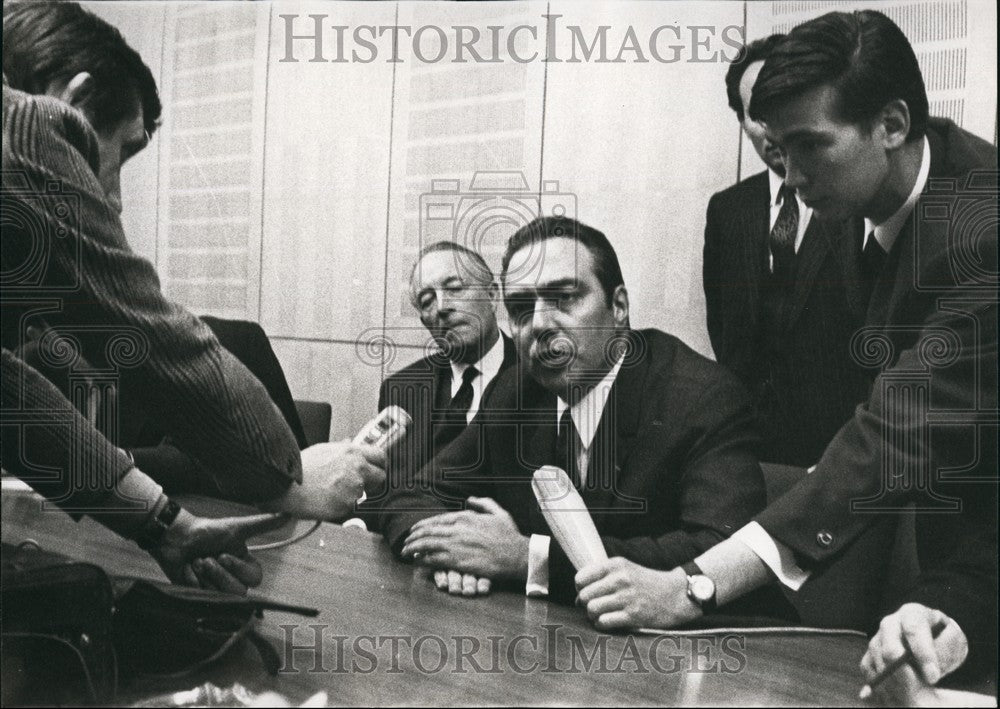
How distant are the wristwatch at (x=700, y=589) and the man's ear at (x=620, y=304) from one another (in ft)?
1.76

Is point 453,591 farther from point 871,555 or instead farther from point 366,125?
point 366,125

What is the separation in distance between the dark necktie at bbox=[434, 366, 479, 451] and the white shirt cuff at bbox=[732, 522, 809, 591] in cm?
67

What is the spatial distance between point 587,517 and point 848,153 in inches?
37.0

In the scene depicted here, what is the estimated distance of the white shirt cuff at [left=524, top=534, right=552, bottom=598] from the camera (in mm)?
2029

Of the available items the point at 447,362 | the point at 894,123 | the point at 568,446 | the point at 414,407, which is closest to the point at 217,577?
the point at 414,407

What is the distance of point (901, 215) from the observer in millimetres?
1938

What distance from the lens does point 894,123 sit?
6.29 feet

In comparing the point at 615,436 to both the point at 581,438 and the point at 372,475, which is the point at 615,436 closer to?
the point at 581,438

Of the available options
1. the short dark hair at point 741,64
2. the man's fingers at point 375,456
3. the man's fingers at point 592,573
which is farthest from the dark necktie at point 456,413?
the short dark hair at point 741,64

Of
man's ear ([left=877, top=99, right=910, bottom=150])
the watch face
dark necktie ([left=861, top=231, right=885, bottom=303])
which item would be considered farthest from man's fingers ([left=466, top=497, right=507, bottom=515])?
man's ear ([left=877, top=99, right=910, bottom=150])

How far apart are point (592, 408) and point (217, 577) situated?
0.97 m

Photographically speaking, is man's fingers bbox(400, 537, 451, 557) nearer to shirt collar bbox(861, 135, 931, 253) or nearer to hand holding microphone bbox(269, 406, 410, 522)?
hand holding microphone bbox(269, 406, 410, 522)

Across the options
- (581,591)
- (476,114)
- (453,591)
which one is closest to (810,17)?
(476,114)

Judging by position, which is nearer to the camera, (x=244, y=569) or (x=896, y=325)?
(x=896, y=325)
